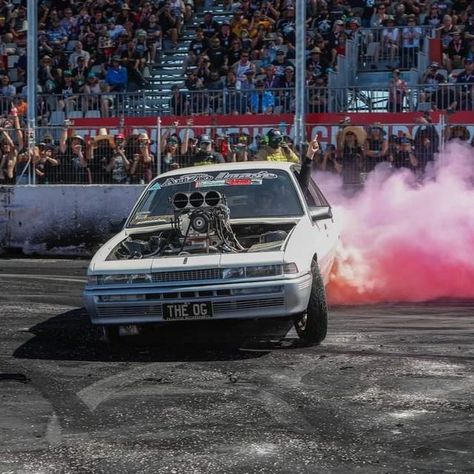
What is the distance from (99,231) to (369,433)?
471 inches

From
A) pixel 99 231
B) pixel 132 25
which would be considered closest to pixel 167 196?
pixel 99 231

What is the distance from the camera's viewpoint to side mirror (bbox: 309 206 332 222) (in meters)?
9.01

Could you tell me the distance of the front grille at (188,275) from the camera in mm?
7758

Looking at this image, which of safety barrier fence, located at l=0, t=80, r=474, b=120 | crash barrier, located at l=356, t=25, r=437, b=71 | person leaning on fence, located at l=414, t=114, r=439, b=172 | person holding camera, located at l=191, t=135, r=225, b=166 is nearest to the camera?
person holding camera, located at l=191, t=135, r=225, b=166

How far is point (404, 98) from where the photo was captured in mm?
17406

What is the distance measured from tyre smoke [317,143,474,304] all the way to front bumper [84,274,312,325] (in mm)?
2891

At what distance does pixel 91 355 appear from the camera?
795cm

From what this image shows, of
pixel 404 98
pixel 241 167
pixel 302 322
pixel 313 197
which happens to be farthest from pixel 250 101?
pixel 302 322

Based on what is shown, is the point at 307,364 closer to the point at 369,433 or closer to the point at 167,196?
the point at 369,433

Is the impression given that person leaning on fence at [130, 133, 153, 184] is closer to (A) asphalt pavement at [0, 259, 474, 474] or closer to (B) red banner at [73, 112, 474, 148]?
(B) red banner at [73, 112, 474, 148]

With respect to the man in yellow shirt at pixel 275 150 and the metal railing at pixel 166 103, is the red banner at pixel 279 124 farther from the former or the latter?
the man in yellow shirt at pixel 275 150

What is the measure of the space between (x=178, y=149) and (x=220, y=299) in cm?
925

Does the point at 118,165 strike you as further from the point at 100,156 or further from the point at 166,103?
the point at 166,103

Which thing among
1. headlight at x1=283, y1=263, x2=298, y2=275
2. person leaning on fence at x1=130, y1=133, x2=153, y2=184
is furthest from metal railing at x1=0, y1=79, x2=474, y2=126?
headlight at x1=283, y1=263, x2=298, y2=275
